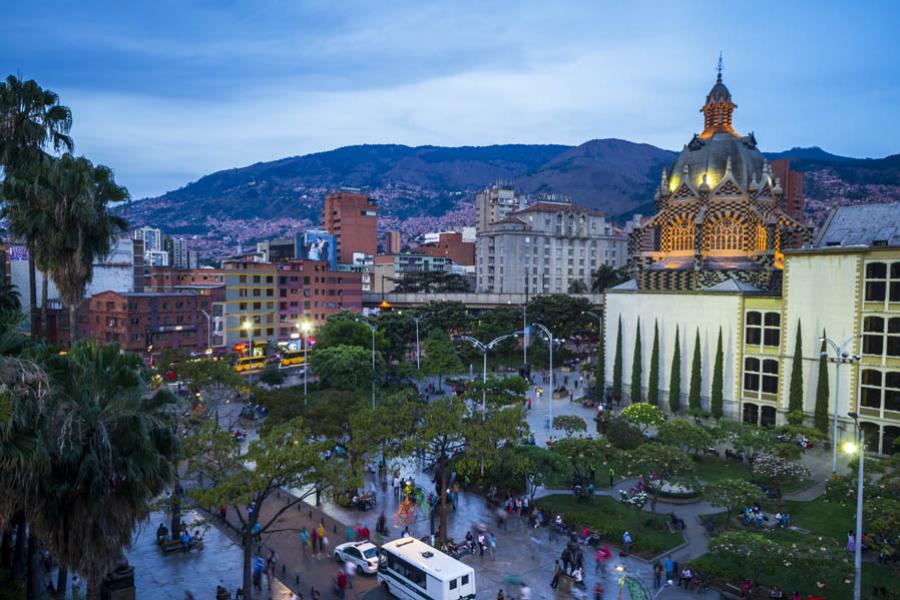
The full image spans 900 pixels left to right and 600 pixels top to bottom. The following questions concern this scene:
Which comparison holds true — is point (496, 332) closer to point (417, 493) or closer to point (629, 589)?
point (417, 493)

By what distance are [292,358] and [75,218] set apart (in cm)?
6402

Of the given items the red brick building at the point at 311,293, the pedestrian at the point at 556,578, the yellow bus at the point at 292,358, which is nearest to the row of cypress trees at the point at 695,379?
the pedestrian at the point at 556,578

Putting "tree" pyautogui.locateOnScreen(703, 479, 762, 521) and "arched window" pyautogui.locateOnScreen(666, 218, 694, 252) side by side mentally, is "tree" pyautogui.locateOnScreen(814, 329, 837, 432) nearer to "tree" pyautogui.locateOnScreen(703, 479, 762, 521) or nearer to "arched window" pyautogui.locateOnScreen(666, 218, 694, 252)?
"tree" pyautogui.locateOnScreen(703, 479, 762, 521)

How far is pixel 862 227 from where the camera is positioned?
51.7 meters

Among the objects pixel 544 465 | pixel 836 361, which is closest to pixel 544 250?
pixel 544 465

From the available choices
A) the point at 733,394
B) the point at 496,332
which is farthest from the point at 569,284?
the point at 733,394

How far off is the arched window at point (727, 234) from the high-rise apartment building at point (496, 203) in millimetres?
124775

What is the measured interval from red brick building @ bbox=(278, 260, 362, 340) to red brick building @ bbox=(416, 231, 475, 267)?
295ft

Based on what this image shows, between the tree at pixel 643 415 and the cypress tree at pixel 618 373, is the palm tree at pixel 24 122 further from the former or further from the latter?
the cypress tree at pixel 618 373

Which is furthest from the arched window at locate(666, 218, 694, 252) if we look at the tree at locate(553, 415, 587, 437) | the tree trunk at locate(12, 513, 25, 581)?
the tree trunk at locate(12, 513, 25, 581)

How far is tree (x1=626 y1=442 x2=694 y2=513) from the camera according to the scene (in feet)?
104

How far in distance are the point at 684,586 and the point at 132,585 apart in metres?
21.8

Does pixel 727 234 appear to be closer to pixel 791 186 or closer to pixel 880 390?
pixel 880 390

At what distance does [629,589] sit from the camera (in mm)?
25969
